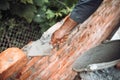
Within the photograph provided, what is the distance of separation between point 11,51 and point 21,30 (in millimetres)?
1755

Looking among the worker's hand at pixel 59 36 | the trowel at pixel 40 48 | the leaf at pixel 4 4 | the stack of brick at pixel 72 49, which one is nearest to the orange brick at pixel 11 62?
the stack of brick at pixel 72 49

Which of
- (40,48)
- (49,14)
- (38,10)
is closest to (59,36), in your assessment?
(40,48)

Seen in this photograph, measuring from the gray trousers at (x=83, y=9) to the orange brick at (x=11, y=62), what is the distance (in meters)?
0.69

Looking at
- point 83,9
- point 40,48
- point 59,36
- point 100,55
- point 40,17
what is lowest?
point 40,17

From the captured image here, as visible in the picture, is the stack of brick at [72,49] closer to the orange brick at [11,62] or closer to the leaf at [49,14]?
the orange brick at [11,62]

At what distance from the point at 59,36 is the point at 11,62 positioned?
58 cm

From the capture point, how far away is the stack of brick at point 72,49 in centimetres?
353

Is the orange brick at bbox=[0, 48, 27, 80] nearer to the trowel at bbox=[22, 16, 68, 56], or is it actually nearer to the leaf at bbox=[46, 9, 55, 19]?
the trowel at bbox=[22, 16, 68, 56]

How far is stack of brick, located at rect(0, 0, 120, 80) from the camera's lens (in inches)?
139

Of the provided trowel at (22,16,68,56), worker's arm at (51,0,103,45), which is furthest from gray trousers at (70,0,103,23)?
trowel at (22,16,68,56)

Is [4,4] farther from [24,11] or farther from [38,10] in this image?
[38,10]

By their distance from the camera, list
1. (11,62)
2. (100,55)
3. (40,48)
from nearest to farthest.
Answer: (100,55) → (11,62) → (40,48)

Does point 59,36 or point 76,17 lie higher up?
point 76,17

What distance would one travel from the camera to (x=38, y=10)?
545cm
